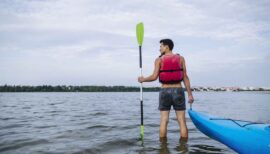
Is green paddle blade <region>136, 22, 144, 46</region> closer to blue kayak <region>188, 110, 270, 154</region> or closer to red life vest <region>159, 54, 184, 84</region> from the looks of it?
red life vest <region>159, 54, 184, 84</region>

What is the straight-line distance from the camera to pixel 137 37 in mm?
7840

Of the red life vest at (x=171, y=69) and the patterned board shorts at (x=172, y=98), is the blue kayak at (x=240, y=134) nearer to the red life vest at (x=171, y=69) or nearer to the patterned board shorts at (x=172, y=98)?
the patterned board shorts at (x=172, y=98)

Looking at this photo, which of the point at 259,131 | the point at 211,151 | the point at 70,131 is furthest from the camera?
the point at 70,131

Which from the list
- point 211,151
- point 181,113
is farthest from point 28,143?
point 211,151

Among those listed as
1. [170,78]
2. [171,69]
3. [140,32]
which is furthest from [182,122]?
[140,32]

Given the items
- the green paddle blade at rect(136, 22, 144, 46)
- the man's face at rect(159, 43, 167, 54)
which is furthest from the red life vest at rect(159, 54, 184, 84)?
the green paddle blade at rect(136, 22, 144, 46)

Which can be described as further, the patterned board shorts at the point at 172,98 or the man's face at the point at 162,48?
the man's face at the point at 162,48

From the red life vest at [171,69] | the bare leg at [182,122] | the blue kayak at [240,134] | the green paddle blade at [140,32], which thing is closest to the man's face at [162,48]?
the red life vest at [171,69]

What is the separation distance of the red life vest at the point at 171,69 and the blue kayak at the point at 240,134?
102 centimetres

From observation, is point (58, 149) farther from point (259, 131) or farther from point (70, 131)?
point (259, 131)

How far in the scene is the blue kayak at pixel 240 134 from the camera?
15.8ft

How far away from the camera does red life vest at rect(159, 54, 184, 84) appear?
6.16 metres

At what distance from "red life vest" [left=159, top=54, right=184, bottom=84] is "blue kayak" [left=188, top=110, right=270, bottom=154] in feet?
3.34

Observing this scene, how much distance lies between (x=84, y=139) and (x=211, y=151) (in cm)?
304
